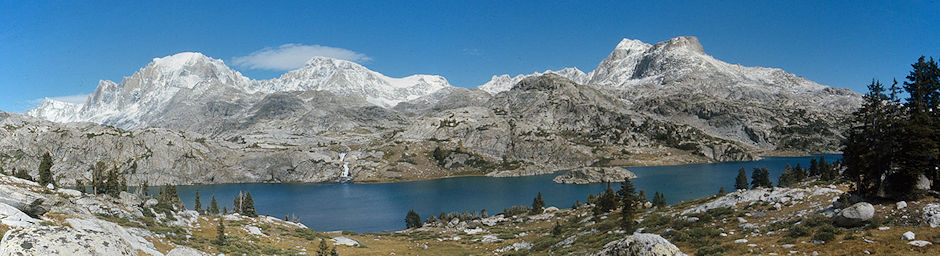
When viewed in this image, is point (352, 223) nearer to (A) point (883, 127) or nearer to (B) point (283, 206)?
(B) point (283, 206)

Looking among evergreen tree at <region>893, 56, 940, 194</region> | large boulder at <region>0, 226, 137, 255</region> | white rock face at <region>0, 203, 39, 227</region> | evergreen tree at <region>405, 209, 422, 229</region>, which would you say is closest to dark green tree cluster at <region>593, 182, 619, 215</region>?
evergreen tree at <region>893, 56, 940, 194</region>

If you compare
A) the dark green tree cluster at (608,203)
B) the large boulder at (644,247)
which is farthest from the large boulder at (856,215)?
the dark green tree cluster at (608,203)

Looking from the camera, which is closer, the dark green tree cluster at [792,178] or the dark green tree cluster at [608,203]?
the dark green tree cluster at [608,203]

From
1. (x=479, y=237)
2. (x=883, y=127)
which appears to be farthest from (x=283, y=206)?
(x=883, y=127)

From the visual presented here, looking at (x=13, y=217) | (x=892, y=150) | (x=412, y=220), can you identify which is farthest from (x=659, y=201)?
(x=13, y=217)

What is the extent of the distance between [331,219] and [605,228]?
109 metres

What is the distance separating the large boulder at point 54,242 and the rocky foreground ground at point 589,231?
0.03 m

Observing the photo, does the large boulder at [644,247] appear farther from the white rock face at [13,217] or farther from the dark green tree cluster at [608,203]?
the dark green tree cluster at [608,203]

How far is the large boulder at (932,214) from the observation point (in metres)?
27.0

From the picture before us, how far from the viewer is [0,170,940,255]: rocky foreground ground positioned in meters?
16.2

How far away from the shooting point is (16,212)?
27125 mm

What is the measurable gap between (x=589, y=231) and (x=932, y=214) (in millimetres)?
37512

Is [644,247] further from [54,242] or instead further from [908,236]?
[908,236]

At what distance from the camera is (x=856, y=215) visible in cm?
2995
